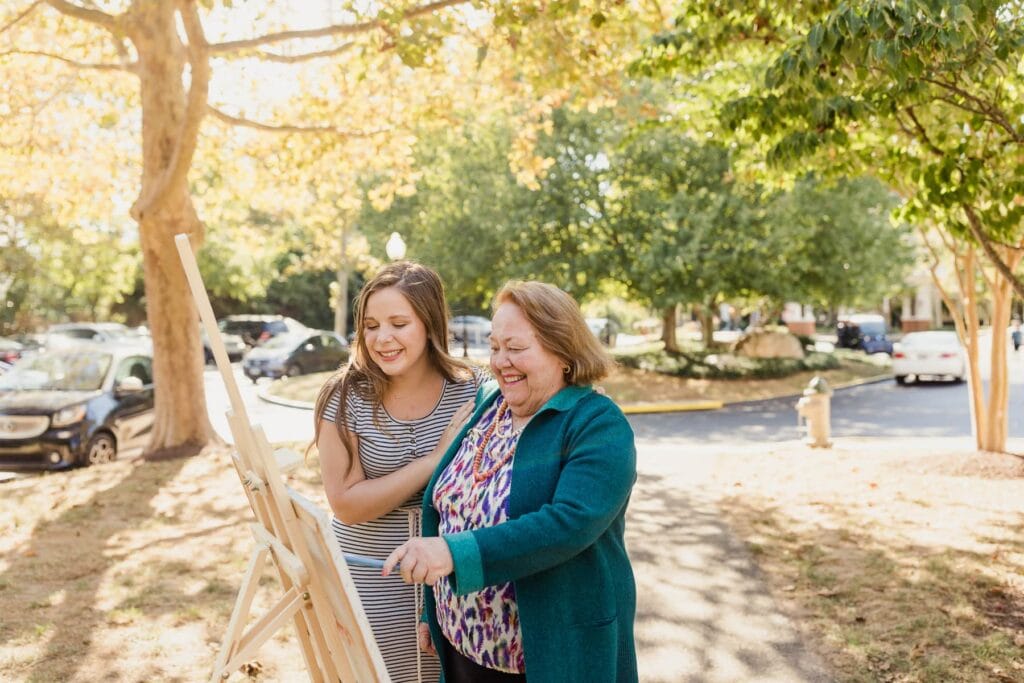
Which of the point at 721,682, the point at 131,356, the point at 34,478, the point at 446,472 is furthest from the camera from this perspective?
the point at 131,356

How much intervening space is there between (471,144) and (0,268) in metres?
21.2

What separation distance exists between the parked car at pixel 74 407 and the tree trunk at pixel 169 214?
800 millimetres

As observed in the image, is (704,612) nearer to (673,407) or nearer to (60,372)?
(60,372)

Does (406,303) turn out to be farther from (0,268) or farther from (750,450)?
(0,268)

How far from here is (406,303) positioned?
9.16 feet

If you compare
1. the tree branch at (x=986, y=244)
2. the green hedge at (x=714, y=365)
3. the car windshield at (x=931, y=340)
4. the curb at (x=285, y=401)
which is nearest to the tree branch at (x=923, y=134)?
the tree branch at (x=986, y=244)

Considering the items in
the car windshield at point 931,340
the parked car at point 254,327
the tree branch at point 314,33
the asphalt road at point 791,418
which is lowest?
the asphalt road at point 791,418

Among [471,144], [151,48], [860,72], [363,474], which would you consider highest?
[471,144]

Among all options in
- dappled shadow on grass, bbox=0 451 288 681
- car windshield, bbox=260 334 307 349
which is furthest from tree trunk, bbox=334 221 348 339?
dappled shadow on grass, bbox=0 451 288 681

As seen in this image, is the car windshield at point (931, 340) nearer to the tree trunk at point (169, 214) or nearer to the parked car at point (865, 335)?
the parked car at point (865, 335)

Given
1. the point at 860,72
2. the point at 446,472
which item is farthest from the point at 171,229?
the point at 446,472

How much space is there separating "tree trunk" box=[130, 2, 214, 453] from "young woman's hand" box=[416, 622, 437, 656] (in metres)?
8.89

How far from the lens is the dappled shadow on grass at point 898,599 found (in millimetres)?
4422

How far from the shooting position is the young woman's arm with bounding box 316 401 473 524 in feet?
8.82
